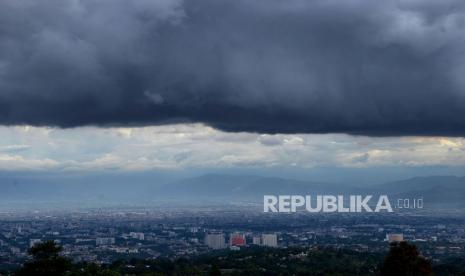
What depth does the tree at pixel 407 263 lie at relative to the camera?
44094 millimetres

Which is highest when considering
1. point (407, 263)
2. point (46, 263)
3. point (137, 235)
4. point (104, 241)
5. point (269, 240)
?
point (407, 263)

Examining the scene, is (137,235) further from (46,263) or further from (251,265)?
(46,263)

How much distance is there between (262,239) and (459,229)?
2604 inches

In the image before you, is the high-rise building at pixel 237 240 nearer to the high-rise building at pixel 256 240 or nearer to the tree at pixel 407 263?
the high-rise building at pixel 256 240

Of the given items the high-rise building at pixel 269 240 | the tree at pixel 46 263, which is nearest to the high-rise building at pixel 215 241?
the high-rise building at pixel 269 240

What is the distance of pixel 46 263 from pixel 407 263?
911 inches

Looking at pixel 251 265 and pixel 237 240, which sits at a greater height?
pixel 237 240

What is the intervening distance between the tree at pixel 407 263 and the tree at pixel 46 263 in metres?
21.2

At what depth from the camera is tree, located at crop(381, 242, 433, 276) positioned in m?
44.1

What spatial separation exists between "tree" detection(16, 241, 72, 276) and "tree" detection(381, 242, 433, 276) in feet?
69.5

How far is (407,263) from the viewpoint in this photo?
44.2 m

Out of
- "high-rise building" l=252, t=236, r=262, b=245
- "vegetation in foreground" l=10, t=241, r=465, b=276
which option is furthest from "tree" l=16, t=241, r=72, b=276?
"high-rise building" l=252, t=236, r=262, b=245

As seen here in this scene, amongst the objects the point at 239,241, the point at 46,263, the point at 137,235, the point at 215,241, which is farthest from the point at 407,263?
the point at 137,235

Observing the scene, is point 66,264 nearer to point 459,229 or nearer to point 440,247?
point 440,247
